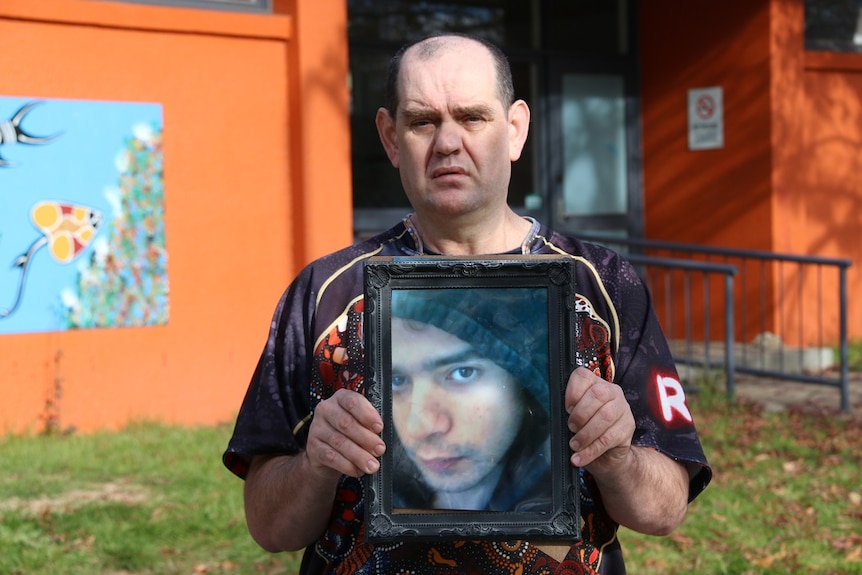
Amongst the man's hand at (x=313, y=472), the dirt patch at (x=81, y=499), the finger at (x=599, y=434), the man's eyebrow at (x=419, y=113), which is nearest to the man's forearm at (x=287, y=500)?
the man's hand at (x=313, y=472)

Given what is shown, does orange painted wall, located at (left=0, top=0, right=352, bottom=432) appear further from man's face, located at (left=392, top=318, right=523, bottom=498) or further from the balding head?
man's face, located at (left=392, top=318, right=523, bottom=498)

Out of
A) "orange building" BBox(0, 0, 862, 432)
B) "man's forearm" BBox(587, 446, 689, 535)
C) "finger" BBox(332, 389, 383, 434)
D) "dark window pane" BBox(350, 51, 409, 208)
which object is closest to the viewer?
"finger" BBox(332, 389, 383, 434)

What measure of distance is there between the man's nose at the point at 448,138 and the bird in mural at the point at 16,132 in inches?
228

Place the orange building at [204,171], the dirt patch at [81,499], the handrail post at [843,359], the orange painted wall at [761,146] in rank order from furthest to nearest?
the orange painted wall at [761,146], the handrail post at [843,359], the orange building at [204,171], the dirt patch at [81,499]

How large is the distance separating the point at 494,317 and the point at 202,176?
6257mm

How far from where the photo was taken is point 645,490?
189 cm

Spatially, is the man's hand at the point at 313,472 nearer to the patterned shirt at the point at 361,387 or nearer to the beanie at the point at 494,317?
the patterned shirt at the point at 361,387

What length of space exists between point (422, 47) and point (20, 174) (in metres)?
5.75

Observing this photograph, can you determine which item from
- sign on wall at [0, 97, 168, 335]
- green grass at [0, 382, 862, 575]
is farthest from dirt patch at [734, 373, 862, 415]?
sign on wall at [0, 97, 168, 335]

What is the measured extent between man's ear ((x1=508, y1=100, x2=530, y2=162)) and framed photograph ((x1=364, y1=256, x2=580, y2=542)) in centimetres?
40

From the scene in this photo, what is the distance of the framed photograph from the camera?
173cm

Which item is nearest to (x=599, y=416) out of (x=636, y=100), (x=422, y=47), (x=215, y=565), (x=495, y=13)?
(x=422, y=47)

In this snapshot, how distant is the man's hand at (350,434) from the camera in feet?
5.55

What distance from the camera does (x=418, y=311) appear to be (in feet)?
→ 5.82
